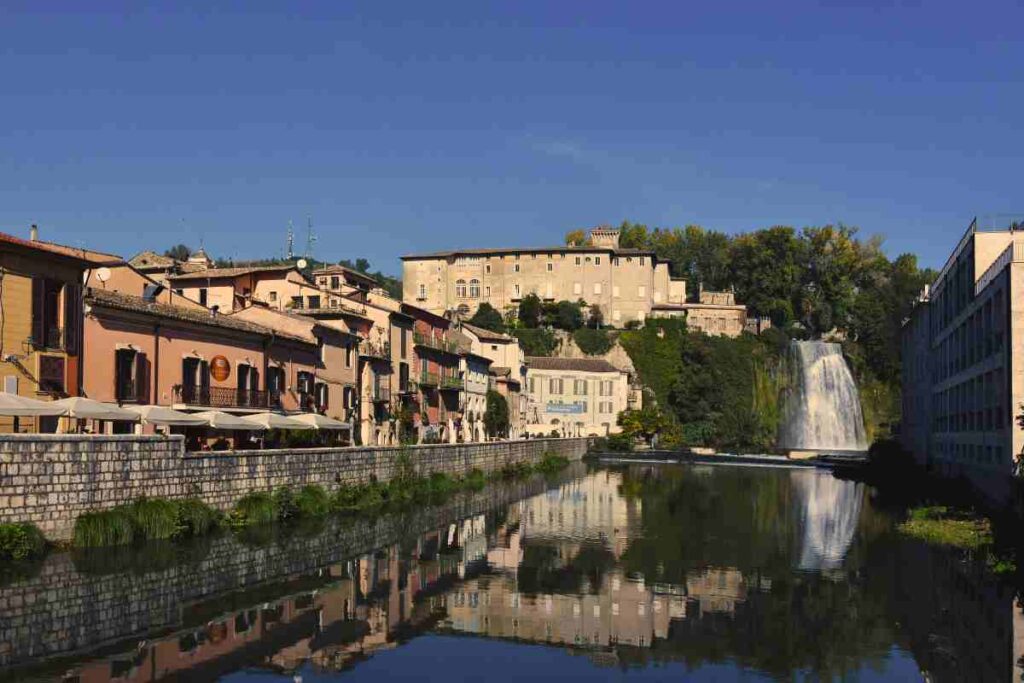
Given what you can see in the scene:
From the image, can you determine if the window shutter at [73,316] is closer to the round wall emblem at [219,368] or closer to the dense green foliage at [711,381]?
the round wall emblem at [219,368]

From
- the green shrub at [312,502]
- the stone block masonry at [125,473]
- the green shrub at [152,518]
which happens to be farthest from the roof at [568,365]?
the green shrub at [152,518]

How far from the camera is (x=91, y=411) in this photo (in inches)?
1036

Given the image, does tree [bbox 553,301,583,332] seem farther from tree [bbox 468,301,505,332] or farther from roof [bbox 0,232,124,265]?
roof [bbox 0,232,124,265]

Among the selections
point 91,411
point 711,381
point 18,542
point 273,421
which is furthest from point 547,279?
point 18,542

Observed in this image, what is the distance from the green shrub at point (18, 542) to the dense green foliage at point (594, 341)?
87.3 m

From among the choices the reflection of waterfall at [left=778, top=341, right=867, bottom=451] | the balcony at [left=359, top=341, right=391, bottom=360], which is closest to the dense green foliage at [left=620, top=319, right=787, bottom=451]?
the reflection of waterfall at [left=778, top=341, right=867, bottom=451]

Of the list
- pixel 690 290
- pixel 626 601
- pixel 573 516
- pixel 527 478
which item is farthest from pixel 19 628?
pixel 690 290

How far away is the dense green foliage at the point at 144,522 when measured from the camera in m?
24.4

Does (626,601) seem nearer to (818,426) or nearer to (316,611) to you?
(316,611)

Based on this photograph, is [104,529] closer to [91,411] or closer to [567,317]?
[91,411]

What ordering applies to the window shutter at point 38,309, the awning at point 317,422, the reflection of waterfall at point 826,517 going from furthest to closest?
the awning at point 317,422, the reflection of waterfall at point 826,517, the window shutter at point 38,309

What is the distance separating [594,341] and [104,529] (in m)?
85.6

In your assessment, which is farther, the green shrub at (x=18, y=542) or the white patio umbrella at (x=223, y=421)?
the white patio umbrella at (x=223, y=421)

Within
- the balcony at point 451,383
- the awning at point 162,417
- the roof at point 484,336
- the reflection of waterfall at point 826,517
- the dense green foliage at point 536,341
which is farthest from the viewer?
the dense green foliage at point 536,341
